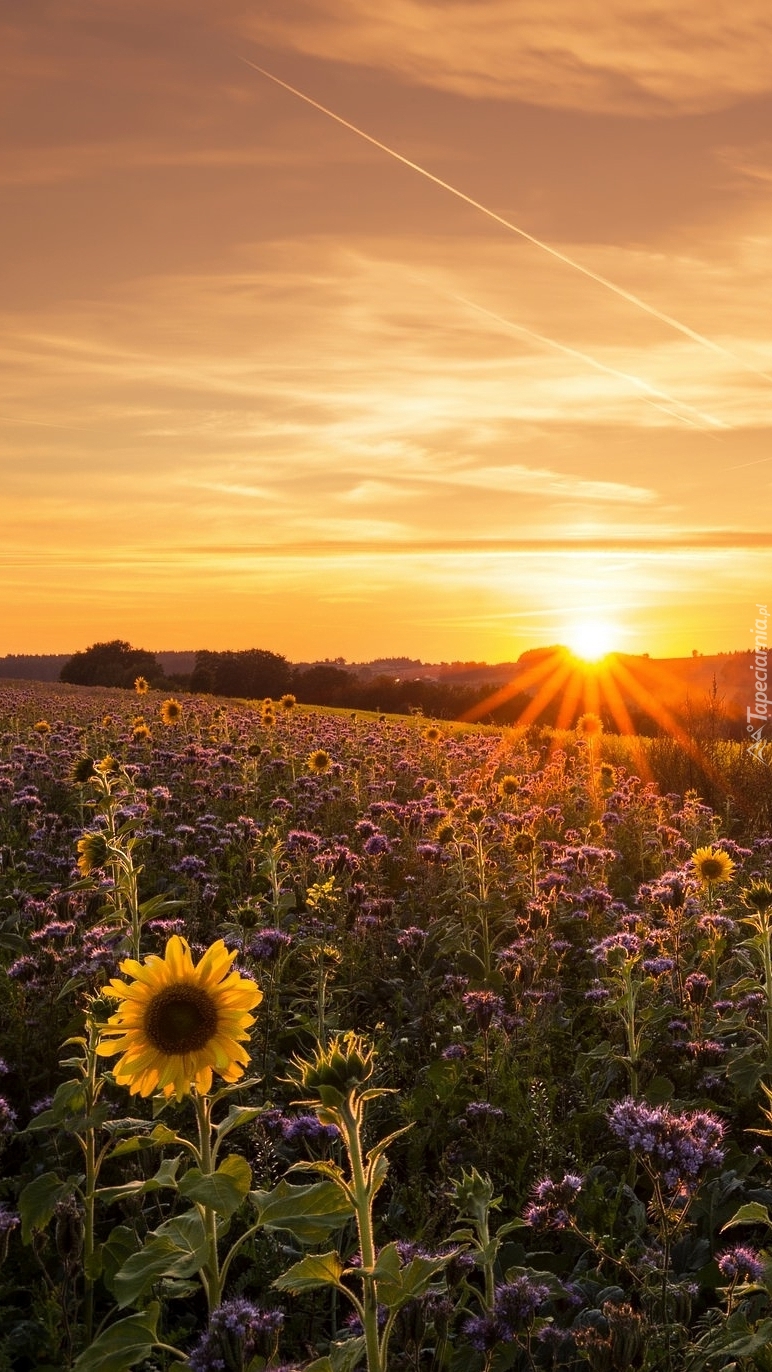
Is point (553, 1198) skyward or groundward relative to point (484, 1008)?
groundward

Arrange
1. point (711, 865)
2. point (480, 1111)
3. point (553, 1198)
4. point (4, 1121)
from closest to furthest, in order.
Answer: point (553, 1198), point (4, 1121), point (480, 1111), point (711, 865)

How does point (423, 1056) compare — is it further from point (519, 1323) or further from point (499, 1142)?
point (519, 1323)

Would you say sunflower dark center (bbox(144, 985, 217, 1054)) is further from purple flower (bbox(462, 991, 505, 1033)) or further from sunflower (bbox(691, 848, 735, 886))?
sunflower (bbox(691, 848, 735, 886))

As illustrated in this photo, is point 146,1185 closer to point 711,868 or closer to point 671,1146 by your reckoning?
point 671,1146

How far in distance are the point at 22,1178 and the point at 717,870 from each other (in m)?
4.97

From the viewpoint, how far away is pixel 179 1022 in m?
3.35

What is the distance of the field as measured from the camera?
10.5ft

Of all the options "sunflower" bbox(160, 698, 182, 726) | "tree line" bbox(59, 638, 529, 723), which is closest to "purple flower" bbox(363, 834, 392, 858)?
"sunflower" bbox(160, 698, 182, 726)

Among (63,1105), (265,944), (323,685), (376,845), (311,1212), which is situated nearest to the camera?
(311,1212)

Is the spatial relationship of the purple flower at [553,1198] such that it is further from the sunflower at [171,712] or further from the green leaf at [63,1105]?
the sunflower at [171,712]

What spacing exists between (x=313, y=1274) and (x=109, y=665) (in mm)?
72773

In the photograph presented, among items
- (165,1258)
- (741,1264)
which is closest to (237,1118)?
(165,1258)

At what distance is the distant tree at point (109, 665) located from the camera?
68375mm

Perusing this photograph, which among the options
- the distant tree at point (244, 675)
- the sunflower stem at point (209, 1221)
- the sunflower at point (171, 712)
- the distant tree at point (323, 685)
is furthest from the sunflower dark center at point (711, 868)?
the distant tree at point (244, 675)
